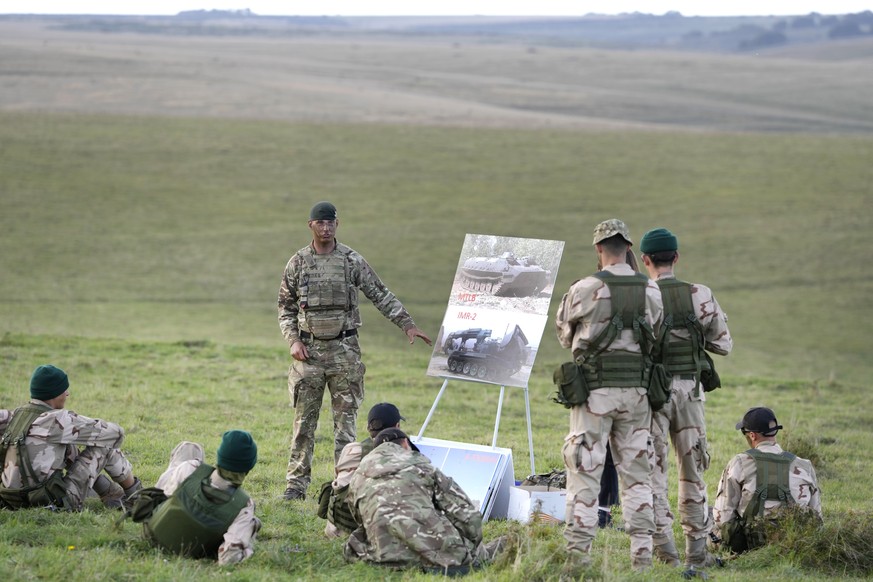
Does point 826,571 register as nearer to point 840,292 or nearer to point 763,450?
point 763,450

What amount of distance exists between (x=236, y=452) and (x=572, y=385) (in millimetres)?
2541

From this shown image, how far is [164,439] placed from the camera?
13.0 metres

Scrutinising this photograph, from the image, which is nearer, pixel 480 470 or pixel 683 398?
pixel 683 398

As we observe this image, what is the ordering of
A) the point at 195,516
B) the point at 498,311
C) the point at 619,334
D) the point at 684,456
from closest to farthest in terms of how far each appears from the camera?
1. the point at 195,516
2. the point at 619,334
3. the point at 684,456
4. the point at 498,311

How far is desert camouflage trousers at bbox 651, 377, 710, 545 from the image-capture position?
850cm

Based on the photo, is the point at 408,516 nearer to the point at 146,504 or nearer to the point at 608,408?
the point at 608,408

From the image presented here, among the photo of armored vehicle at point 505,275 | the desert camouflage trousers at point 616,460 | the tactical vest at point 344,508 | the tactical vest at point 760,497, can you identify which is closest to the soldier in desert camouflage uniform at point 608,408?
the desert camouflage trousers at point 616,460

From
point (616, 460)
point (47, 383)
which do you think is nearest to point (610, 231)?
point (616, 460)

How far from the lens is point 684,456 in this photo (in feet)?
28.2

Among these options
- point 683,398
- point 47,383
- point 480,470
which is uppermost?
point 683,398

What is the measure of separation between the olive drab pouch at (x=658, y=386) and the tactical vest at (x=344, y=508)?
224 cm

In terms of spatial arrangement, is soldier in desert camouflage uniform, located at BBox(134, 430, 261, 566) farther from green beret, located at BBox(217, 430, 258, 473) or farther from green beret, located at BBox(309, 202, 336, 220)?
green beret, located at BBox(309, 202, 336, 220)

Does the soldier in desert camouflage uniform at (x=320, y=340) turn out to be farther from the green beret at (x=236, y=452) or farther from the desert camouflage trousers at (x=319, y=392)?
the green beret at (x=236, y=452)

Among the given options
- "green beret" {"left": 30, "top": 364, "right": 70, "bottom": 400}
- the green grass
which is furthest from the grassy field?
"green beret" {"left": 30, "top": 364, "right": 70, "bottom": 400}
